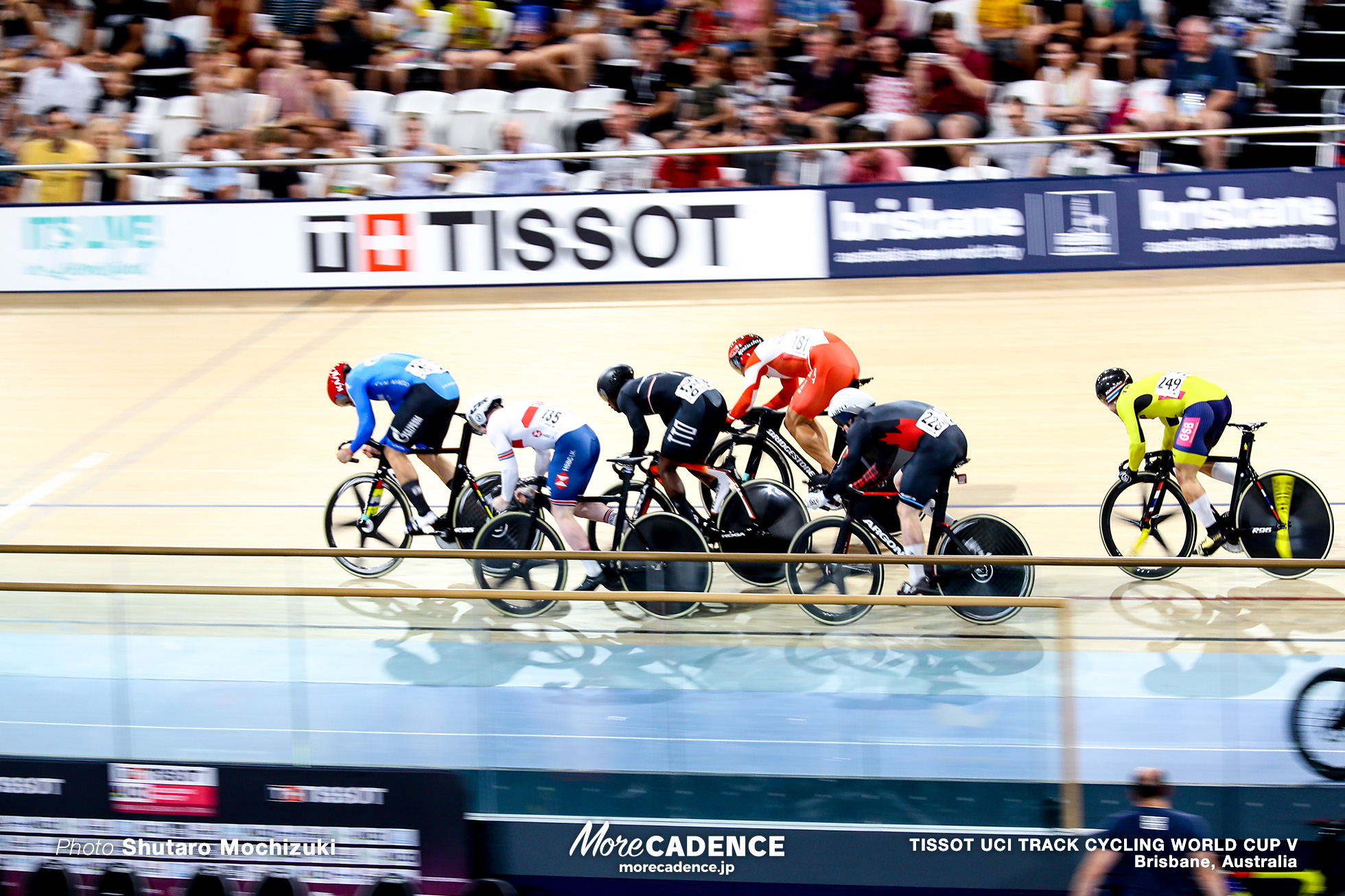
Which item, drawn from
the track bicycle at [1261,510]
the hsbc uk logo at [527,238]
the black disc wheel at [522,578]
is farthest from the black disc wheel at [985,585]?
the hsbc uk logo at [527,238]

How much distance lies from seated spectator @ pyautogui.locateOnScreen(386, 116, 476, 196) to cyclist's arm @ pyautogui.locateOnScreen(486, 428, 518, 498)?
5079 mm

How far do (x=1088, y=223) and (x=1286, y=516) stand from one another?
15.7 feet

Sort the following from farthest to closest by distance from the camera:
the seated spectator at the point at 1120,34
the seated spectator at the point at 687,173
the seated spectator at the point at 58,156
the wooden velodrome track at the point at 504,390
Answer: the seated spectator at the point at 58,156 → the seated spectator at the point at 687,173 → the seated spectator at the point at 1120,34 → the wooden velodrome track at the point at 504,390

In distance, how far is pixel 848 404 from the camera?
7.12 metres

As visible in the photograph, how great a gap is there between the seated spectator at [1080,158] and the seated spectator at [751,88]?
2241 mm

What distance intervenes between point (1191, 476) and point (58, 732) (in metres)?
5.27

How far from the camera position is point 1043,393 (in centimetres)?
1009

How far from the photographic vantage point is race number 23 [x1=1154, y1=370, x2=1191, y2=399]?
7142 millimetres

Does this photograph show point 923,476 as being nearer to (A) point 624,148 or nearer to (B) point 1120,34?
(A) point 624,148

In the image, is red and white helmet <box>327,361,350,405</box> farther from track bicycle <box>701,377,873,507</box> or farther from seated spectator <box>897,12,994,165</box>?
seated spectator <box>897,12,994,165</box>

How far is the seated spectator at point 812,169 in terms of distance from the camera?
1152 centimetres

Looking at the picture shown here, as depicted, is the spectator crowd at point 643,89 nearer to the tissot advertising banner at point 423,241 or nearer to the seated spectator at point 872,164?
the seated spectator at point 872,164

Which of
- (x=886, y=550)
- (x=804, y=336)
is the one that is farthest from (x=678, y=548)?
(x=804, y=336)

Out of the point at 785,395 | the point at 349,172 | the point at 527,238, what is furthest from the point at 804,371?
the point at 349,172
